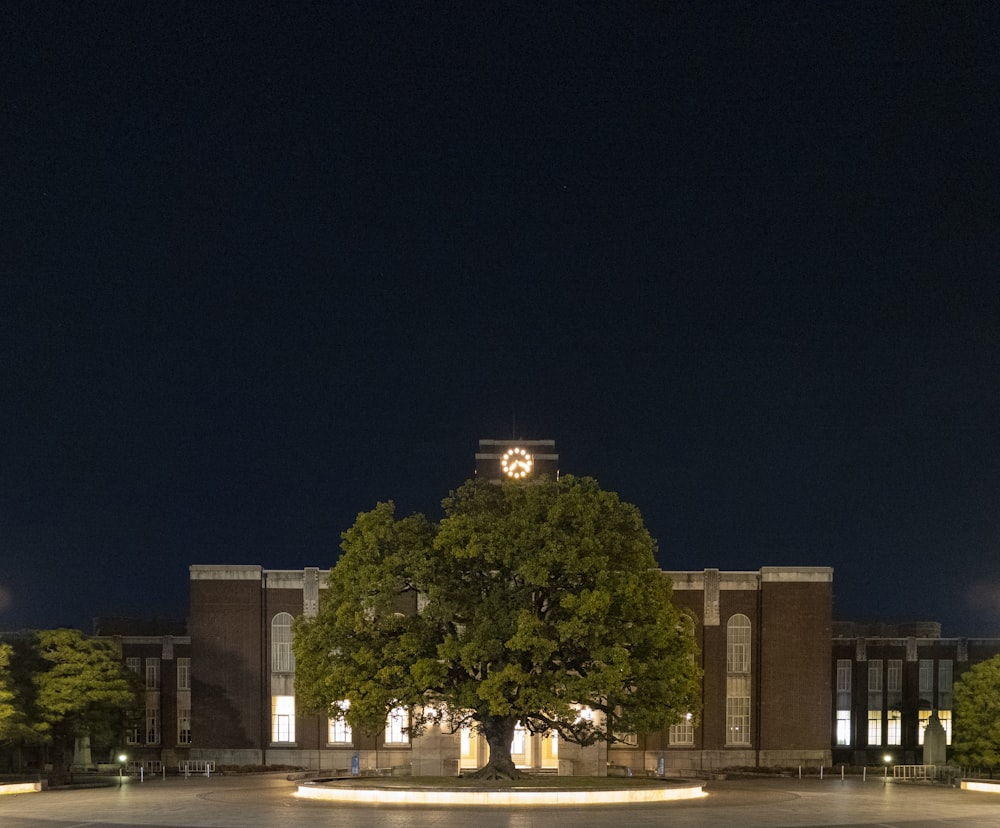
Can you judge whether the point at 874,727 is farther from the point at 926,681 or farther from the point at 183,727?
the point at 183,727

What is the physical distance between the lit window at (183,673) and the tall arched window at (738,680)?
3089 centimetres

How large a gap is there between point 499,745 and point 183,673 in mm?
35534

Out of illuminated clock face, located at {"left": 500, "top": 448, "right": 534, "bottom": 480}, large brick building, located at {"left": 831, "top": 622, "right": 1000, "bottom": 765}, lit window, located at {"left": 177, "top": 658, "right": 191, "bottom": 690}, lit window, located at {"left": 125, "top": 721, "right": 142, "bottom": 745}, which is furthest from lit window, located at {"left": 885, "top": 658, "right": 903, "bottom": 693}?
lit window, located at {"left": 125, "top": 721, "right": 142, "bottom": 745}

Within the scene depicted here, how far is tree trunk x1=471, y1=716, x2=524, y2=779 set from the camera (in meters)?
49.5

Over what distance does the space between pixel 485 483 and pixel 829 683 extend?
29178 mm

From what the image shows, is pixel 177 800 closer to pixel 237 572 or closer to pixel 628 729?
pixel 628 729

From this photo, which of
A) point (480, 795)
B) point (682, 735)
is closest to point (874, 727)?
point (682, 735)

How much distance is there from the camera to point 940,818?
39.4 meters

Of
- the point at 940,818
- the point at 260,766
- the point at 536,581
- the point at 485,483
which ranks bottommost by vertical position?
the point at 260,766

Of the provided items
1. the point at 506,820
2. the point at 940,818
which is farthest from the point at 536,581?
the point at 940,818

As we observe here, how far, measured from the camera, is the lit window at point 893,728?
8388 centimetres

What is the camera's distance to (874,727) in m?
84.1

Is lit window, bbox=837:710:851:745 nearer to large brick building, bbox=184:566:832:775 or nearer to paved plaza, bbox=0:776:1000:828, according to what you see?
large brick building, bbox=184:566:832:775

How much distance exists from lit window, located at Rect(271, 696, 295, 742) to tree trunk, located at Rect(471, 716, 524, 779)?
23.8 metres
